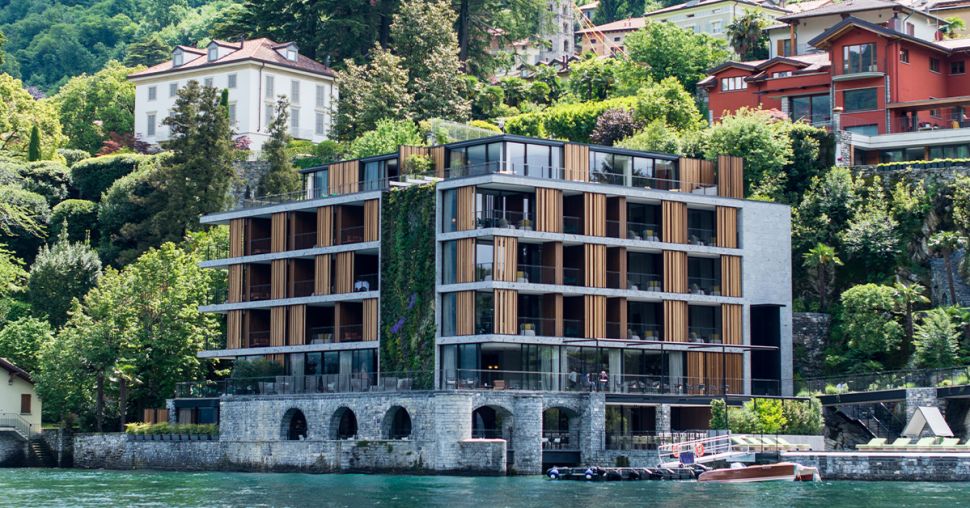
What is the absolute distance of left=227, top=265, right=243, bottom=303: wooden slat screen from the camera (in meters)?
95.6

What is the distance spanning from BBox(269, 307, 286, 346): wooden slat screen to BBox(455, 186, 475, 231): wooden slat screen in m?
13.6

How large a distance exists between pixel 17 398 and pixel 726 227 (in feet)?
138

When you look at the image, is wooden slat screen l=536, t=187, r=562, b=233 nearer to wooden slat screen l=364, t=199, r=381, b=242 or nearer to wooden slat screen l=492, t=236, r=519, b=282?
wooden slat screen l=492, t=236, r=519, b=282

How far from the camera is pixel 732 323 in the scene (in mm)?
89812

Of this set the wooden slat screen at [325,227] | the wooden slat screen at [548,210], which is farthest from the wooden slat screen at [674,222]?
the wooden slat screen at [325,227]

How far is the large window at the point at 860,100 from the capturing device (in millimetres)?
108125

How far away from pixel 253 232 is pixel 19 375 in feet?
54.8

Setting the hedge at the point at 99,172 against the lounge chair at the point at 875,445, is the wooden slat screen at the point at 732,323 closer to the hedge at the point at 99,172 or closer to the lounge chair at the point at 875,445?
the lounge chair at the point at 875,445

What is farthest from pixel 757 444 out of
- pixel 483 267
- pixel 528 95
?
pixel 528 95

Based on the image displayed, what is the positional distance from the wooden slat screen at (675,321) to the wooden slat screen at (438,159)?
13679mm

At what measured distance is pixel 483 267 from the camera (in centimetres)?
8300

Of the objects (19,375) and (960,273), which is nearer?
(960,273)

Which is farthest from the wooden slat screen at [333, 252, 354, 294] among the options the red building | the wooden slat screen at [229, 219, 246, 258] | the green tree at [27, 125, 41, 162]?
the green tree at [27, 125, 41, 162]

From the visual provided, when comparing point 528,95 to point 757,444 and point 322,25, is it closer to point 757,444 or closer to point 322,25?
point 322,25
